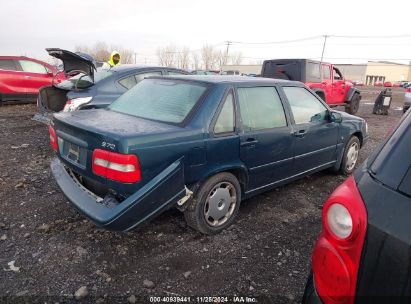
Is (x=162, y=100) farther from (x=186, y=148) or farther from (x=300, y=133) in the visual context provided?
(x=300, y=133)

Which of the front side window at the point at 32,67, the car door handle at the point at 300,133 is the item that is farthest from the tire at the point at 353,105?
the front side window at the point at 32,67

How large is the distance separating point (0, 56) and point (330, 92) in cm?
1118

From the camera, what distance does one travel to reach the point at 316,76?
10.8m

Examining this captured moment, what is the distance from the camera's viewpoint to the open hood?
226 inches

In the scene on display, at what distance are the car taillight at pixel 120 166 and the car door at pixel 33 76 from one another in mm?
9635

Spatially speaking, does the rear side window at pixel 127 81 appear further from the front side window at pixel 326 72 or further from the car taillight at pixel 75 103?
the front side window at pixel 326 72

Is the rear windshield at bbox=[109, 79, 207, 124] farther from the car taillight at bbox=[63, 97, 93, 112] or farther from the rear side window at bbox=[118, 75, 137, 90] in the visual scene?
the rear side window at bbox=[118, 75, 137, 90]

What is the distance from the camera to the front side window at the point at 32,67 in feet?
35.3

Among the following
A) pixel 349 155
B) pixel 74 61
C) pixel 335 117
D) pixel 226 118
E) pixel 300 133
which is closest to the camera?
pixel 226 118

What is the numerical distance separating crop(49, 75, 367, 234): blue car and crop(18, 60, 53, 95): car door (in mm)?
8454

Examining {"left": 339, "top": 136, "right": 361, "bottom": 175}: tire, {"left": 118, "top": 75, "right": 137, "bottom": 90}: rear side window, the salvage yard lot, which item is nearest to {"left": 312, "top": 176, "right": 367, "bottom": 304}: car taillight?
the salvage yard lot

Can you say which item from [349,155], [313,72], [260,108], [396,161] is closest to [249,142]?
[260,108]

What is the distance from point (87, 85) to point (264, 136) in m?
3.94

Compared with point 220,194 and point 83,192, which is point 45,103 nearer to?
point 83,192
